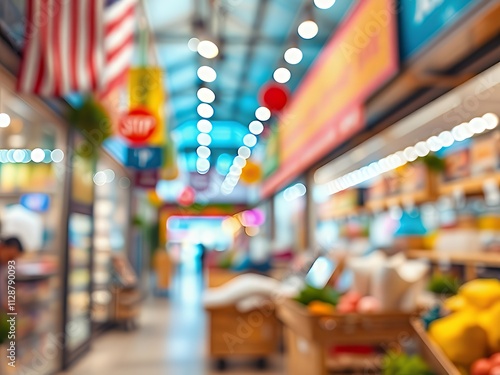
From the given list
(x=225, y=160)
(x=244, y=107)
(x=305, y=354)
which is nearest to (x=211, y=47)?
(x=305, y=354)

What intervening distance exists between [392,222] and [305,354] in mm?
3269

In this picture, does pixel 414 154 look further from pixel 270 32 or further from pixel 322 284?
pixel 270 32

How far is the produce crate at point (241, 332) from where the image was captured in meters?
6.05

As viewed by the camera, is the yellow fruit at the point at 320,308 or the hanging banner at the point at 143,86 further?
the hanging banner at the point at 143,86

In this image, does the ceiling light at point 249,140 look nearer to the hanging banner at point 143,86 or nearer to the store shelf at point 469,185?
the hanging banner at point 143,86

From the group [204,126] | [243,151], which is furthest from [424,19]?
[243,151]

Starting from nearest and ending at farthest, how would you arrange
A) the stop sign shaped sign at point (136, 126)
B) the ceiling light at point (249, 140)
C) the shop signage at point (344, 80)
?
1. the shop signage at point (344, 80)
2. the stop sign shaped sign at point (136, 126)
3. the ceiling light at point (249, 140)

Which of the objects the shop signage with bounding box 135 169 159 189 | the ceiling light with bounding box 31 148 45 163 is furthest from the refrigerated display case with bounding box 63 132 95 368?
the shop signage with bounding box 135 169 159 189

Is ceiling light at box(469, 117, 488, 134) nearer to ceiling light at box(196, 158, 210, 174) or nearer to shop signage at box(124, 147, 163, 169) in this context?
shop signage at box(124, 147, 163, 169)

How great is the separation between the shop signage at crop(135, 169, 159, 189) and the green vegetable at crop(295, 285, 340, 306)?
7866 millimetres

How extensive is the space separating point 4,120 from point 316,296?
8.41ft

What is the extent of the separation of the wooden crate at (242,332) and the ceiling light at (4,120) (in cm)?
302

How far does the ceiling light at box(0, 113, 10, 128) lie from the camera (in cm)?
379

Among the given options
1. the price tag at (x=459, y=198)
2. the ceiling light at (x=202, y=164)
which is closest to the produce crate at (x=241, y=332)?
the price tag at (x=459, y=198)
